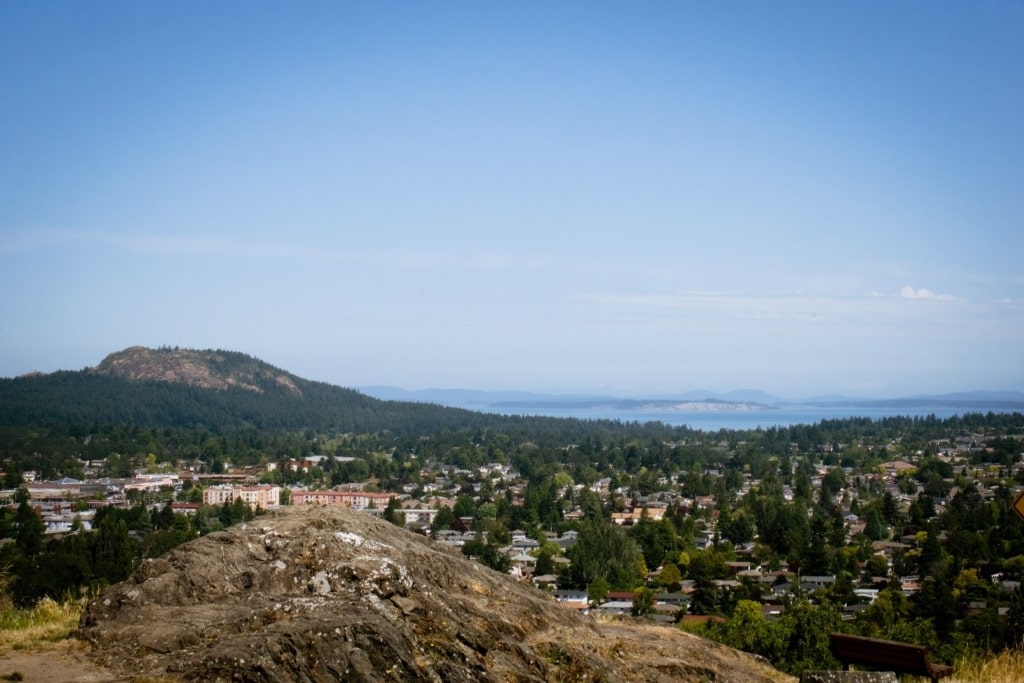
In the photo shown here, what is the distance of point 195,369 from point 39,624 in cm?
14190

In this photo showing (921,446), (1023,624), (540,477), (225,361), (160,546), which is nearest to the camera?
(1023,624)

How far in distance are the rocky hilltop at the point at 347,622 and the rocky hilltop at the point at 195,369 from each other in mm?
135888

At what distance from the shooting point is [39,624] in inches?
293

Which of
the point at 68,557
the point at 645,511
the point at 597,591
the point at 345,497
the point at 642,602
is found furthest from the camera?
the point at 345,497

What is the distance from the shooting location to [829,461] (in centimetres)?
8569

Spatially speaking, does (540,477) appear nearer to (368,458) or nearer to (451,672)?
(368,458)

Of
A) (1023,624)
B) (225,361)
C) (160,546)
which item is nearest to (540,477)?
(160,546)

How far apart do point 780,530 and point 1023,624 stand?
30899 mm

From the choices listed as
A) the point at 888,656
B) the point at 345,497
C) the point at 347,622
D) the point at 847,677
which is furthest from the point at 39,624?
the point at 345,497

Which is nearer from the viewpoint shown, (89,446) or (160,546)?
(160,546)

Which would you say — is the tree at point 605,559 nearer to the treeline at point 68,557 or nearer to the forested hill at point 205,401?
the treeline at point 68,557

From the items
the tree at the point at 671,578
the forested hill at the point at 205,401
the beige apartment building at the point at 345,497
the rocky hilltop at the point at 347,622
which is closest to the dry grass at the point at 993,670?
the rocky hilltop at the point at 347,622

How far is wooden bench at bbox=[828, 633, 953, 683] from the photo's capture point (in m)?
6.68

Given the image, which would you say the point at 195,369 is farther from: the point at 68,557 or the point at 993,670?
the point at 993,670
